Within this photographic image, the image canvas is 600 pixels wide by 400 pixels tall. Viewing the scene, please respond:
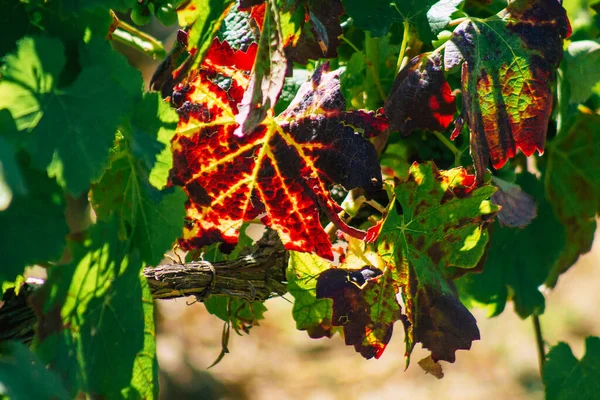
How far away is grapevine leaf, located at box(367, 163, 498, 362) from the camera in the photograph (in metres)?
0.57

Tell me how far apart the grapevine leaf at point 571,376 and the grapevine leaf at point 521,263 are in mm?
63

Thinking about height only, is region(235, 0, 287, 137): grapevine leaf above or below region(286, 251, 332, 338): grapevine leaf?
above

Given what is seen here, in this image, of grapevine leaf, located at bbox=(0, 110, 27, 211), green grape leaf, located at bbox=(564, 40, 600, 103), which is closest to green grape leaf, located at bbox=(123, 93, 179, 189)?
grapevine leaf, located at bbox=(0, 110, 27, 211)

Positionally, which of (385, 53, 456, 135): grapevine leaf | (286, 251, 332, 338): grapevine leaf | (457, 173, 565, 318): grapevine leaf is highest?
(385, 53, 456, 135): grapevine leaf

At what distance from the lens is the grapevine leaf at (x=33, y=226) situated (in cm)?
45

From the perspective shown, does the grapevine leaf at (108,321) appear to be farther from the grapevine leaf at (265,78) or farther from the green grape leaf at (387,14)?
the green grape leaf at (387,14)

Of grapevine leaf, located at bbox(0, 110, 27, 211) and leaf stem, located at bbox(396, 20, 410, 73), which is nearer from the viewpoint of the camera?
grapevine leaf, located at bbox(0, 110, 27, 211)

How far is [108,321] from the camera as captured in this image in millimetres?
494

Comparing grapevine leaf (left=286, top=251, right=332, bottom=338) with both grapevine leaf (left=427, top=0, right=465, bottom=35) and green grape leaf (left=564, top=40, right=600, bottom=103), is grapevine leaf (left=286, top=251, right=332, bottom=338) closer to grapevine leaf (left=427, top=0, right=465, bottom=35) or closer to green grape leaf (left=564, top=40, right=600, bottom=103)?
grapevine leaf (left=427, top=0, right=465, bottom=35)

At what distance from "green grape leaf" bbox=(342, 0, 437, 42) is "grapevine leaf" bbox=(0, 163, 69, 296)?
0.27 meters

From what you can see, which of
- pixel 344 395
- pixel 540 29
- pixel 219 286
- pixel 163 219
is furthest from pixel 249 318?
pixel 344 395

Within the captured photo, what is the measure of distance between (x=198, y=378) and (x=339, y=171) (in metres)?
2.53

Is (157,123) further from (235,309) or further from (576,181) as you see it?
(576,181)

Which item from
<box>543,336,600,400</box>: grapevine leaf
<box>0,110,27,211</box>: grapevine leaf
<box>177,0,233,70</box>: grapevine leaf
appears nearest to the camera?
<box>0,110,27,211</box>: grapevine leaf
